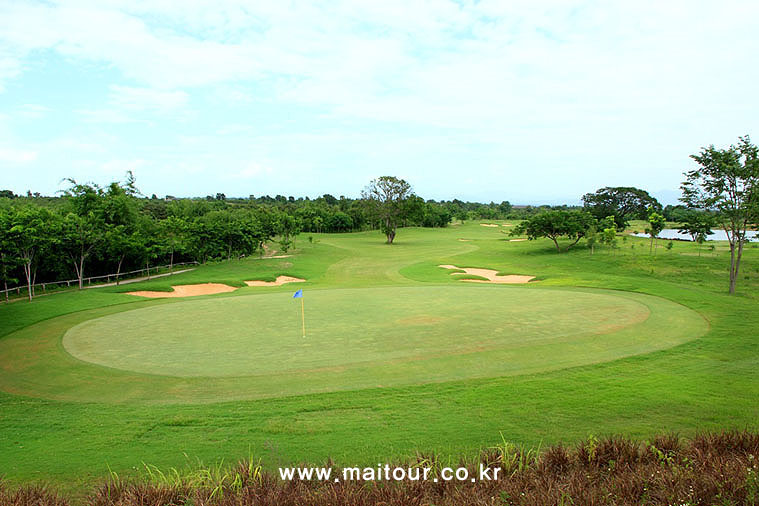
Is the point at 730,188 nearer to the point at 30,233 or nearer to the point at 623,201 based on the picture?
the point at 30,233

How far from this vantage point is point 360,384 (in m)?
10.1

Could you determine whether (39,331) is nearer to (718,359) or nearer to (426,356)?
(426,356)

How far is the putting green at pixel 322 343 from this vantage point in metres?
10.4

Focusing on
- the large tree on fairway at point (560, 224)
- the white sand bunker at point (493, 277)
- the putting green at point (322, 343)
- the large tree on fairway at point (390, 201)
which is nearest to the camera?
the putting green at point (322, 343)

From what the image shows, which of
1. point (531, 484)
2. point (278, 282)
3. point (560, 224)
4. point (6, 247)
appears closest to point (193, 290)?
point (278, 282)

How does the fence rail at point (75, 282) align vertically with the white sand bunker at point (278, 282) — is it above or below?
above

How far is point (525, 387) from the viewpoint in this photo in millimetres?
9594

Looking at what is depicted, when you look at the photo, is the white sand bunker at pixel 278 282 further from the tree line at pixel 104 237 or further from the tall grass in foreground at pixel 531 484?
the tall grass in foreground at pixel 531 484

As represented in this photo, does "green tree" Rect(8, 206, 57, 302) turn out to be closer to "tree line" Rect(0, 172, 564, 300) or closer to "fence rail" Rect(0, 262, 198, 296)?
"tree line" Rect(0, 172, 564, 300)

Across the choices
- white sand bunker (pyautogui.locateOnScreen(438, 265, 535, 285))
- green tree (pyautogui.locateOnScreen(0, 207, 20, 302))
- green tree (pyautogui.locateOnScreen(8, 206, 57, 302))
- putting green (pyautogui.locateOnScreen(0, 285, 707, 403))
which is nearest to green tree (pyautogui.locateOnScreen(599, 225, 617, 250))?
white sand bunker (pyautogui.locateOnScreen(438, 265, 535, 285))

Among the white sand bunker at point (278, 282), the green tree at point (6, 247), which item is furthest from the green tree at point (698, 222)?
the green tree at point (6, 247)

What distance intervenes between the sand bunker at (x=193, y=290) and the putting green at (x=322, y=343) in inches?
210

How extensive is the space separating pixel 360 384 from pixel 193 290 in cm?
2084

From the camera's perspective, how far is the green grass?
7.25 m
